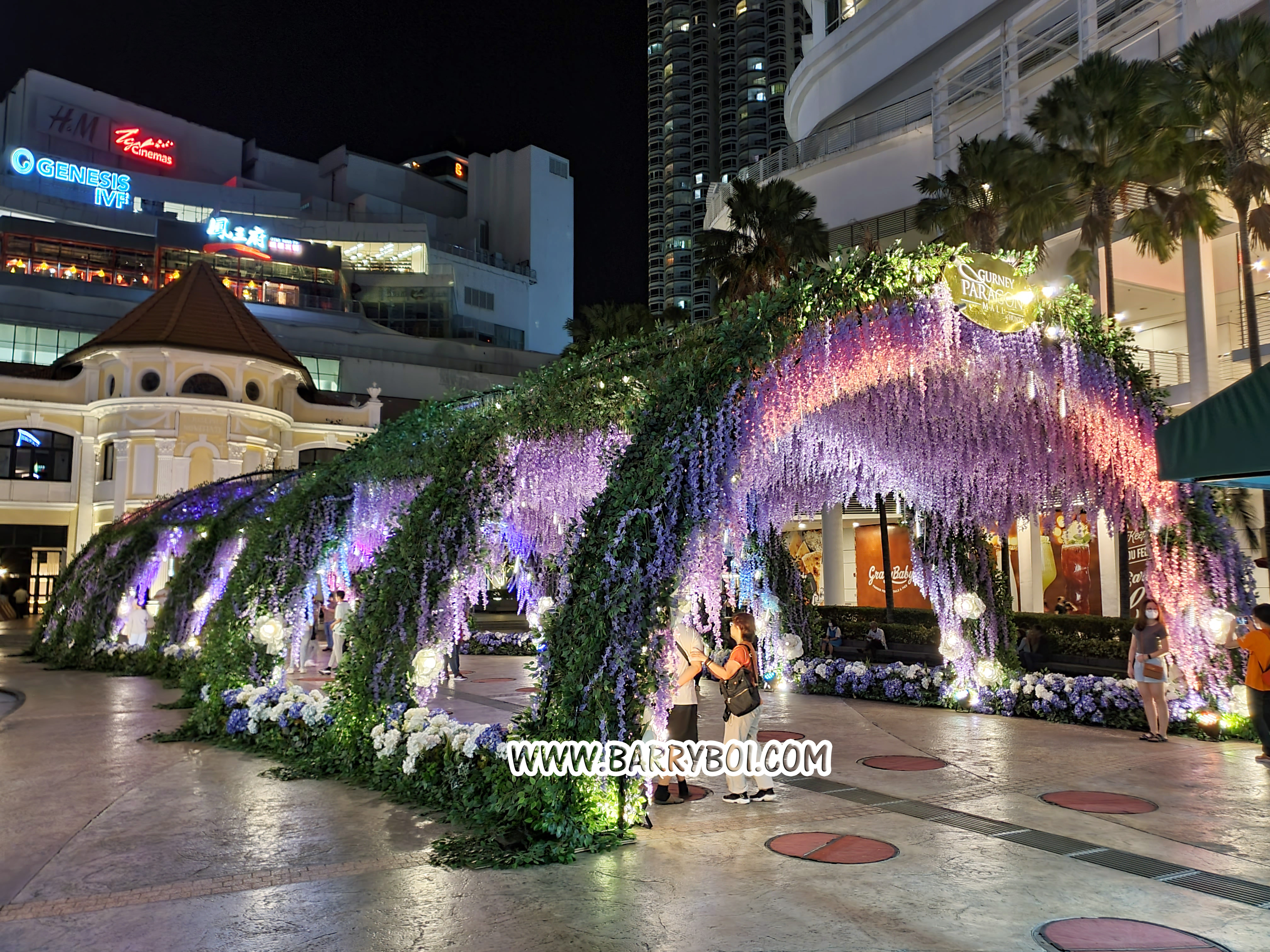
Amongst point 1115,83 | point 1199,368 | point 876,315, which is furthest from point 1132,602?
point 876,315

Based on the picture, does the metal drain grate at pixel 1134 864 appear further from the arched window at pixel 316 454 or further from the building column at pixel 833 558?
the arched window at pixel 316 454

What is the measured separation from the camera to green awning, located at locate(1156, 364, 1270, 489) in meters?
6.84

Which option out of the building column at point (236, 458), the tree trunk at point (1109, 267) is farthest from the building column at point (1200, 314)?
the building column at point (236, 458)

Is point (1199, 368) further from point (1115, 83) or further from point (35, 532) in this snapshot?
point (35, 532)

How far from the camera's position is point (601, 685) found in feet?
23.8

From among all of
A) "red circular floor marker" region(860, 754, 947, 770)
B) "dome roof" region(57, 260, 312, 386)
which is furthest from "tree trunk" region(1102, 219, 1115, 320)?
"dome roof" region(57, 260, 312, 386)

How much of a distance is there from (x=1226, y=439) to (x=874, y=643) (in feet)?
38.5

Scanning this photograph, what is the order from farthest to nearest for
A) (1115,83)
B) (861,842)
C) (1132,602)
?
(1132,602), (1115,83), (861,842)

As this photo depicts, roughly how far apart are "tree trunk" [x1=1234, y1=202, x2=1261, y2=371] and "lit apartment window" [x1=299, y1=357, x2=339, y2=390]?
4485 cm

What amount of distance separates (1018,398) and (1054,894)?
234 inches

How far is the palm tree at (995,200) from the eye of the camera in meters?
19.3

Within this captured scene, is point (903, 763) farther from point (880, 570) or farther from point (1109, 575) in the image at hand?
point (880, 570)

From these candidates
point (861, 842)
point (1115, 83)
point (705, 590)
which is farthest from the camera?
point (1115, 83)

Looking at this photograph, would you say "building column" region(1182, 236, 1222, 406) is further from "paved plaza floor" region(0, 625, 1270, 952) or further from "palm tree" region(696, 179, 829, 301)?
"paved plaza floor" region(0, 625, 1270, 952)
